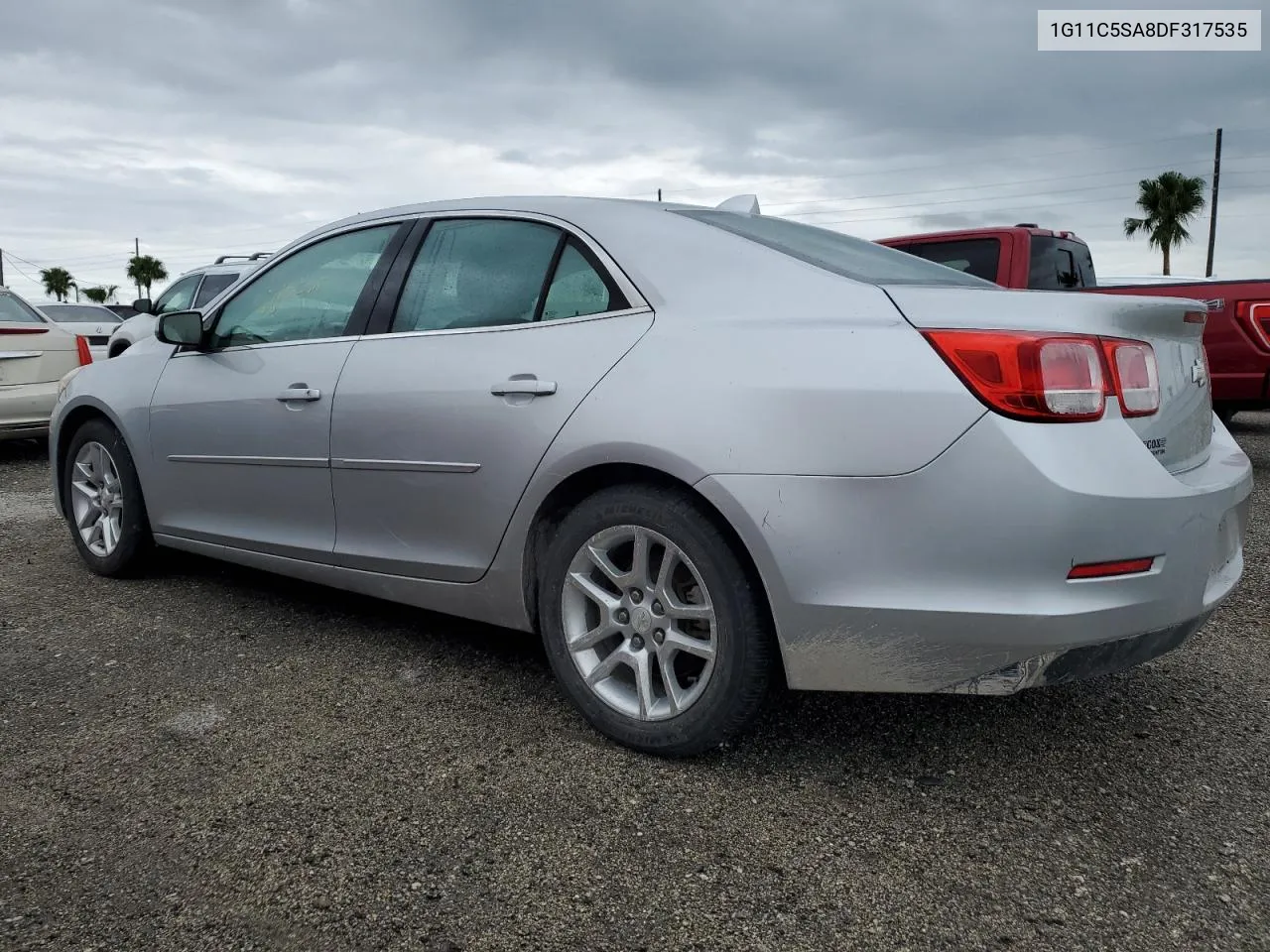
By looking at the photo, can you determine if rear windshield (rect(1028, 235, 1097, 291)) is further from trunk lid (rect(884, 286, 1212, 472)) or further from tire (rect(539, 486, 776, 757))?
tire (rect(539, 486, 776, 757))

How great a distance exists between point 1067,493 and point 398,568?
201 centimetres

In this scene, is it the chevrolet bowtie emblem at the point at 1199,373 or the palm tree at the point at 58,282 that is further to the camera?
the palm tree at the point at 58,282

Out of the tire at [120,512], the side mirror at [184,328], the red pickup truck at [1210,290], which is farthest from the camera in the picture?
the red pickup truck at [1210,290]

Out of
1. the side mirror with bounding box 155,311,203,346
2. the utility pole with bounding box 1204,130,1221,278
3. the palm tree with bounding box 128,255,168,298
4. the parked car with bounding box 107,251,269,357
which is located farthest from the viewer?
the palm tree with bounding box 128,255,168,298

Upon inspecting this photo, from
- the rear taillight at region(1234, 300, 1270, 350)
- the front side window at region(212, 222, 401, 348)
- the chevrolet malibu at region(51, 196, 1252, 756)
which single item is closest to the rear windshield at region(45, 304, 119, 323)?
the front side window at region(212, 222, 401, 348)

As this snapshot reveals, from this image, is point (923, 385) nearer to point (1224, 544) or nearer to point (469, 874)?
Result: point (1224, 544)

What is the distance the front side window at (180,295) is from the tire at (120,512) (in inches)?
289

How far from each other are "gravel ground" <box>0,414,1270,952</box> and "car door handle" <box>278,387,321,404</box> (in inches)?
34.4

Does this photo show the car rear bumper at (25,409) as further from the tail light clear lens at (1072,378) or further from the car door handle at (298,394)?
the tail light clear lens at (1072,378)

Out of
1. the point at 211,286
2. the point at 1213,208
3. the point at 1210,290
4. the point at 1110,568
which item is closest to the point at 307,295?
the point at 1110,568

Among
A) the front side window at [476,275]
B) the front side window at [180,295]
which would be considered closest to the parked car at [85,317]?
the front side window at [180,295]

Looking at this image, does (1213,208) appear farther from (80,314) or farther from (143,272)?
(143,272)

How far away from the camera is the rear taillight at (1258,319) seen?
7359 millimetres

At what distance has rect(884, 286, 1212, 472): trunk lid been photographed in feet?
7.68
